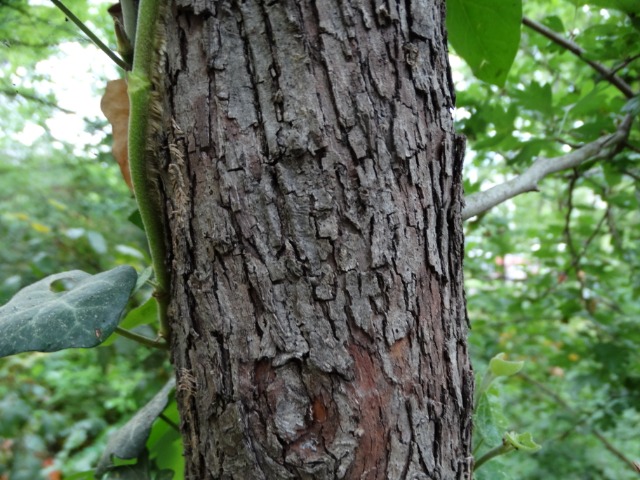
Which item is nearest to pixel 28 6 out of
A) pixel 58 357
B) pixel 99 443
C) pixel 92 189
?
pixel 92 189

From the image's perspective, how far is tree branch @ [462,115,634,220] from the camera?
0.75 meters

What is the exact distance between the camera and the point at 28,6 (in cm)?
87

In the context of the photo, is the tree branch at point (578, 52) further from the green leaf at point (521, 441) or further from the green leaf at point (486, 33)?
the green leaf at point (521, 441)

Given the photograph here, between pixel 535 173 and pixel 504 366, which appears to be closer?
pixel 504 366

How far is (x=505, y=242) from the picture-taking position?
205 centimetres

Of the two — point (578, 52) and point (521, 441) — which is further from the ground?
point (578, 52)

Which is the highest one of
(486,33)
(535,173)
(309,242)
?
→ (486,33)

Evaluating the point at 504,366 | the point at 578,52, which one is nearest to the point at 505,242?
the point at 578,52

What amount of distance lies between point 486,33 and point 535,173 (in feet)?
0.81

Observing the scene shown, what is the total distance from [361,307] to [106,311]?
273mm

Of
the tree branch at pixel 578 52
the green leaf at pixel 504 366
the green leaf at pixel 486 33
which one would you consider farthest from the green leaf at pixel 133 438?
the tree branch at pixel 578 52

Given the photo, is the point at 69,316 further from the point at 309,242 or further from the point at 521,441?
the point at 521,441

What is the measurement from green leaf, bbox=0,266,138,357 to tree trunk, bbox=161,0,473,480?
0.08m

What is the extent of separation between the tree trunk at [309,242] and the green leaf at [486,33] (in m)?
0.31
